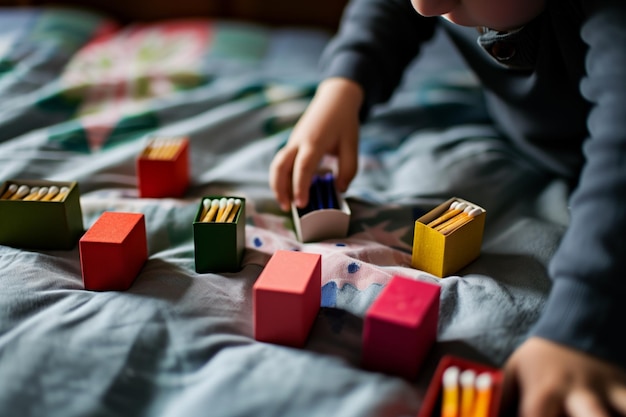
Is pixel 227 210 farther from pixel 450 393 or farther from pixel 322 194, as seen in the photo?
pixel 450 393

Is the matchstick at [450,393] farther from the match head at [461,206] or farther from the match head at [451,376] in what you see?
the match head at [461,206]

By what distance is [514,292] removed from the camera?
0.66 metres

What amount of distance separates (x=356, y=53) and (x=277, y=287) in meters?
0.52

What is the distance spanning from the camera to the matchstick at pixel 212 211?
2.27 feet

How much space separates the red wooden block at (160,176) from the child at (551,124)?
13 cm

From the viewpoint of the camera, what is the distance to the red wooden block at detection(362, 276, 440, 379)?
0.54 m

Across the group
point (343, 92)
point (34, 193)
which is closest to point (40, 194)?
point (34, 193)

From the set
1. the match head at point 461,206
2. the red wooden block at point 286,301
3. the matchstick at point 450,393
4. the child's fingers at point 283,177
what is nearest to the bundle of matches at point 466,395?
the matchstick at point 450,393

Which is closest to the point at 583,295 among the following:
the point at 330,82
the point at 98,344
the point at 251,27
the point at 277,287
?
the point at 277,287

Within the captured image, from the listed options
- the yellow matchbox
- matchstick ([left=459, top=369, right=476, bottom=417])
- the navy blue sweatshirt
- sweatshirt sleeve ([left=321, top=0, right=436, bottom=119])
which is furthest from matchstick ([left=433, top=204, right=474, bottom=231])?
sweatshirt sleeve ([left=321, top=0, right=436, bottom=119])

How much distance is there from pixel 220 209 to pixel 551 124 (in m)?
0.46

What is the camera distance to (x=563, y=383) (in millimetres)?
498

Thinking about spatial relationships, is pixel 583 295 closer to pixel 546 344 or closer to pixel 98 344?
pixel 546 344

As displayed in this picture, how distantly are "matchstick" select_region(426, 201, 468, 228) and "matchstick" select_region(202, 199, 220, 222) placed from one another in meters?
0.22
